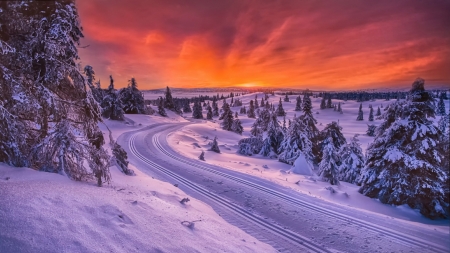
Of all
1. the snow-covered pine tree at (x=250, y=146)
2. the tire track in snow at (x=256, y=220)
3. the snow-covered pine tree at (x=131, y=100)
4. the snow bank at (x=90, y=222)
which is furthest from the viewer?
the snow-covered pine tree at (x=131, y=100)

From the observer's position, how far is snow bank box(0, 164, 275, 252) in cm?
389

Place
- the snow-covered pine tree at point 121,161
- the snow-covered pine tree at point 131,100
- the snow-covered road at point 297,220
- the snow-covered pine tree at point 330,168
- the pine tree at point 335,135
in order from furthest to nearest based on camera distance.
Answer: the snow-covered pine tree at point 131,100
the pine tree at point 335,135
the snow-covered pine tree at point 330,168
the snow-covered pine tree at point 121,161
the snow-covered road at point 297,220

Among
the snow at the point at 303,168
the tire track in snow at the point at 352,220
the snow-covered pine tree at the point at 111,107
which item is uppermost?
the snow-covered pine tree at the point at 111,107

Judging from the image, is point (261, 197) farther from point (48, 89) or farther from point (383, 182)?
point (48, 89)

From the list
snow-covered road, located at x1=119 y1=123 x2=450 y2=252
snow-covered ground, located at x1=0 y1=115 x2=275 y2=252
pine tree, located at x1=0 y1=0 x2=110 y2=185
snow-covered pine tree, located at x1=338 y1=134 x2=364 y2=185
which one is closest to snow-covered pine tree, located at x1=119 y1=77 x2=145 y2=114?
snow-covered road, located at x1=119 y1=123 x2=450 y2=252

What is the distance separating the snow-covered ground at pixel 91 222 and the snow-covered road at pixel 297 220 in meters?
1.44

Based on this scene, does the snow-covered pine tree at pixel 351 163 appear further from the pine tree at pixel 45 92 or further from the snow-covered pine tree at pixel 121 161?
the pine tree at pixel 45 92

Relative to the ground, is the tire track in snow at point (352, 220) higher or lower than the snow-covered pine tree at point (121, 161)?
lower

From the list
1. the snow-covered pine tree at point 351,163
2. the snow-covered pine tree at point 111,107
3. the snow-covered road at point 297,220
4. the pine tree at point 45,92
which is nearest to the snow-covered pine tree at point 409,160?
the snow-covered road at point 297,220

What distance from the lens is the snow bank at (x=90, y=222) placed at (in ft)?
12.8

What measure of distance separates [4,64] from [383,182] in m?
15.5

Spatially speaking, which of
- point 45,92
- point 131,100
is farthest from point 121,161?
point 131,100

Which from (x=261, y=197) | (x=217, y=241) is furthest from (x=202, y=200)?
(x=217, y=241)

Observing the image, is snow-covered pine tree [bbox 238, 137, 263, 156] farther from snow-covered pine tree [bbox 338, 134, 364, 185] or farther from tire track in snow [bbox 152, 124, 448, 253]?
tire track in snow [bbox 152, 124, 448, 253]
